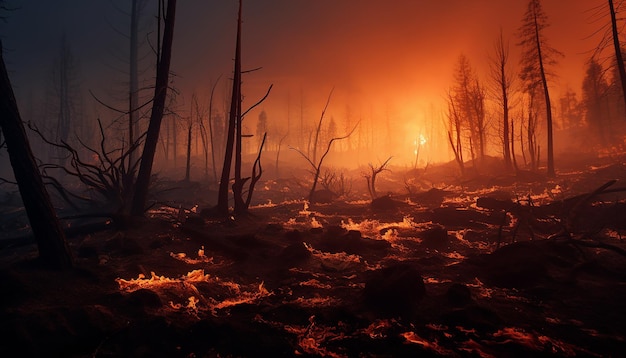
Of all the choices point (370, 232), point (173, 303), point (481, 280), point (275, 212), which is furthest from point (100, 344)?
point (275, 212)

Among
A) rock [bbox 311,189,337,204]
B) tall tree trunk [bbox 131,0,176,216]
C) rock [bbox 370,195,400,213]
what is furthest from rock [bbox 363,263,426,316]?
rock [bbox 311,189,337,204]

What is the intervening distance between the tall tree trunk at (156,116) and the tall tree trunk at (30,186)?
4.14 metres

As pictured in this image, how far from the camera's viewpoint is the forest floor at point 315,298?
332cm

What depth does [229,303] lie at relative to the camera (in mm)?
4762

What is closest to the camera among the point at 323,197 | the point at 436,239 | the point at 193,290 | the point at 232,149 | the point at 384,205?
the point at 193,290

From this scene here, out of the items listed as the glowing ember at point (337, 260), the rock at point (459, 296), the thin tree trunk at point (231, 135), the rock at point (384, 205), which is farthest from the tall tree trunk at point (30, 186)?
the rock at point (384, 205)

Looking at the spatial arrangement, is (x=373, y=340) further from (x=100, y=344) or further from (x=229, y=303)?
(x=100, y=344)

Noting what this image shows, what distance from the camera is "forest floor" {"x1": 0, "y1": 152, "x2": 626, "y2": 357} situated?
332 cm

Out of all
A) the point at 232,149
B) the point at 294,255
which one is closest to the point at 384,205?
the point at 232,149

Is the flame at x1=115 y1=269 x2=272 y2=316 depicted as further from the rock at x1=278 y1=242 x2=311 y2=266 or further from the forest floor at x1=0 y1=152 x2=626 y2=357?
the rock at x1=278 y1=242 x2=311 y2=266

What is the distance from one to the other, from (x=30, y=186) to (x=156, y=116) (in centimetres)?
495

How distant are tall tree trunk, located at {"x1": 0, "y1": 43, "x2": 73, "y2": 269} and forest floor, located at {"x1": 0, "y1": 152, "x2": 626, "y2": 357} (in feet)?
1.04

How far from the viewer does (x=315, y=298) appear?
495cm

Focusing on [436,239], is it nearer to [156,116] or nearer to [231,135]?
[231,135]
